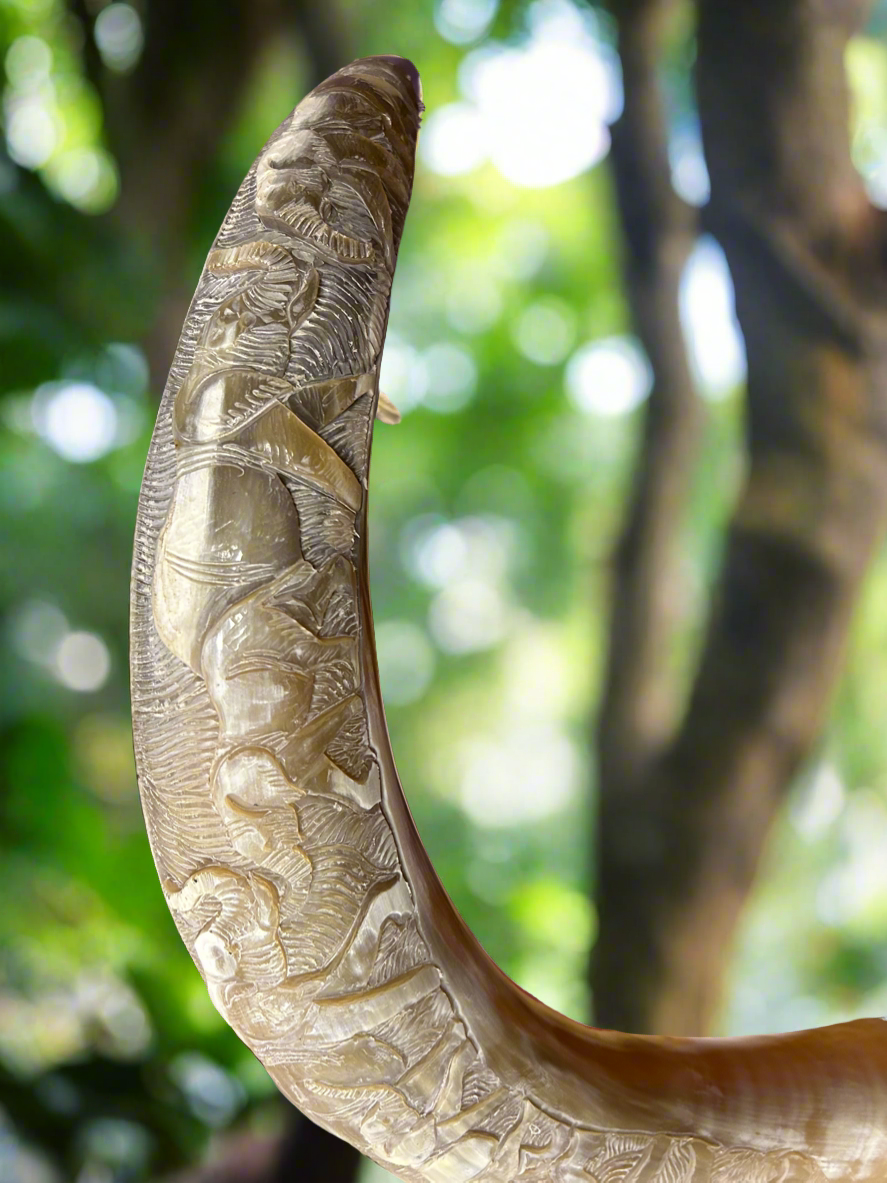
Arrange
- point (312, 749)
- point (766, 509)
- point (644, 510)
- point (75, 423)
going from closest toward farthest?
point (312, 749) → point (766, 509) → point (644, 510) → point (75, 423)

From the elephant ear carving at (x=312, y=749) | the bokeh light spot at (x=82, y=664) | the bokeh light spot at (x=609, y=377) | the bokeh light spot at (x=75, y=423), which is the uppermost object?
the bokeh light spot at (x=609, y=377)

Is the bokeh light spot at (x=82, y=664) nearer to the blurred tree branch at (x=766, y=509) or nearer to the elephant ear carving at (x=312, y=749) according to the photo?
the blurred tree branch at (x=766, y=509)

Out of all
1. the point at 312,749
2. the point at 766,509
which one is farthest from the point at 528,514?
the point at 312,749

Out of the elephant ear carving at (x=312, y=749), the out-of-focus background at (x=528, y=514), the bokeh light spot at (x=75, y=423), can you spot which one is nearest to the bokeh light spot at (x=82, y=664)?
the out-of-focus background at (x=528, y=514)

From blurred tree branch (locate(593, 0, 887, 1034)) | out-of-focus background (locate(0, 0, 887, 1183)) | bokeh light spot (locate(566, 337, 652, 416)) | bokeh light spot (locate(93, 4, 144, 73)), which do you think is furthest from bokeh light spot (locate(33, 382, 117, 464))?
blurred tree branch (locate(593, 0, 887, 1034))

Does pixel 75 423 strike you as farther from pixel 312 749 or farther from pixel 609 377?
pixel 312 749

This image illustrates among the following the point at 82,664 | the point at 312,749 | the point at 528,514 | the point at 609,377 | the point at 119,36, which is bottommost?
the point at 82,664
